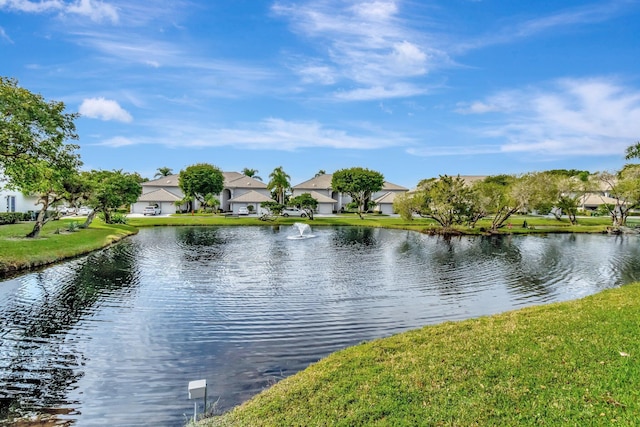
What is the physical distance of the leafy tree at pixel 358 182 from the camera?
2734 inches

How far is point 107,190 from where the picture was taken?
37.2 meters

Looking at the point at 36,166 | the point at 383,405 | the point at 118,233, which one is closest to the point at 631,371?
the point at 383,405

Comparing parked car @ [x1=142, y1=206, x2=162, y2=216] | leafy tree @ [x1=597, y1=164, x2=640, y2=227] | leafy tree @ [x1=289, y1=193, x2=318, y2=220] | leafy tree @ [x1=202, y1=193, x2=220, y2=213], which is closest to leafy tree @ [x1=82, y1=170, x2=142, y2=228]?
parked car @ [x1=142, y1=206, x2=162, y2=216]

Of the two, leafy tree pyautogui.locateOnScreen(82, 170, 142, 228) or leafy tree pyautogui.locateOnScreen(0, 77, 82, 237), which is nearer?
leafy tree pyautogui.locateOnScreen(0, 77, 82, 237)

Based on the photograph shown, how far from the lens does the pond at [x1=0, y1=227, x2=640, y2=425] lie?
8.05 metres

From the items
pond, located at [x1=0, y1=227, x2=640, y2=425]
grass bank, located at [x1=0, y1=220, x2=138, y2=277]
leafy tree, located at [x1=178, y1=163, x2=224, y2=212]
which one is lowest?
pond, located at [x1=0, y1=227, x2=640, y2=425]

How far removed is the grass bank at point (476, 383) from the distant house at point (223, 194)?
61963 mm

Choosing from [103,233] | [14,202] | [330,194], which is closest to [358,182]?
[330,194]

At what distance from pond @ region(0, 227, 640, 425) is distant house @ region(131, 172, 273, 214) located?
40.8 m

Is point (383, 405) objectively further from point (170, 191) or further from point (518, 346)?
point (170, 191)

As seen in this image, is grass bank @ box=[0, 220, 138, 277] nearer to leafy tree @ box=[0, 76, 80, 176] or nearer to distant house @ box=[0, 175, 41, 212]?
leafy tree @ box=[0, 76, 80, 176]

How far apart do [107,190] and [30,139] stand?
21683 millimetres

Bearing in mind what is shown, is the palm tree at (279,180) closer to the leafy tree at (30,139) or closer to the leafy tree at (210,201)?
the leafy tree at (210,201)

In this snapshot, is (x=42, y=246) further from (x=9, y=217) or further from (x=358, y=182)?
(x=358, y=182)
